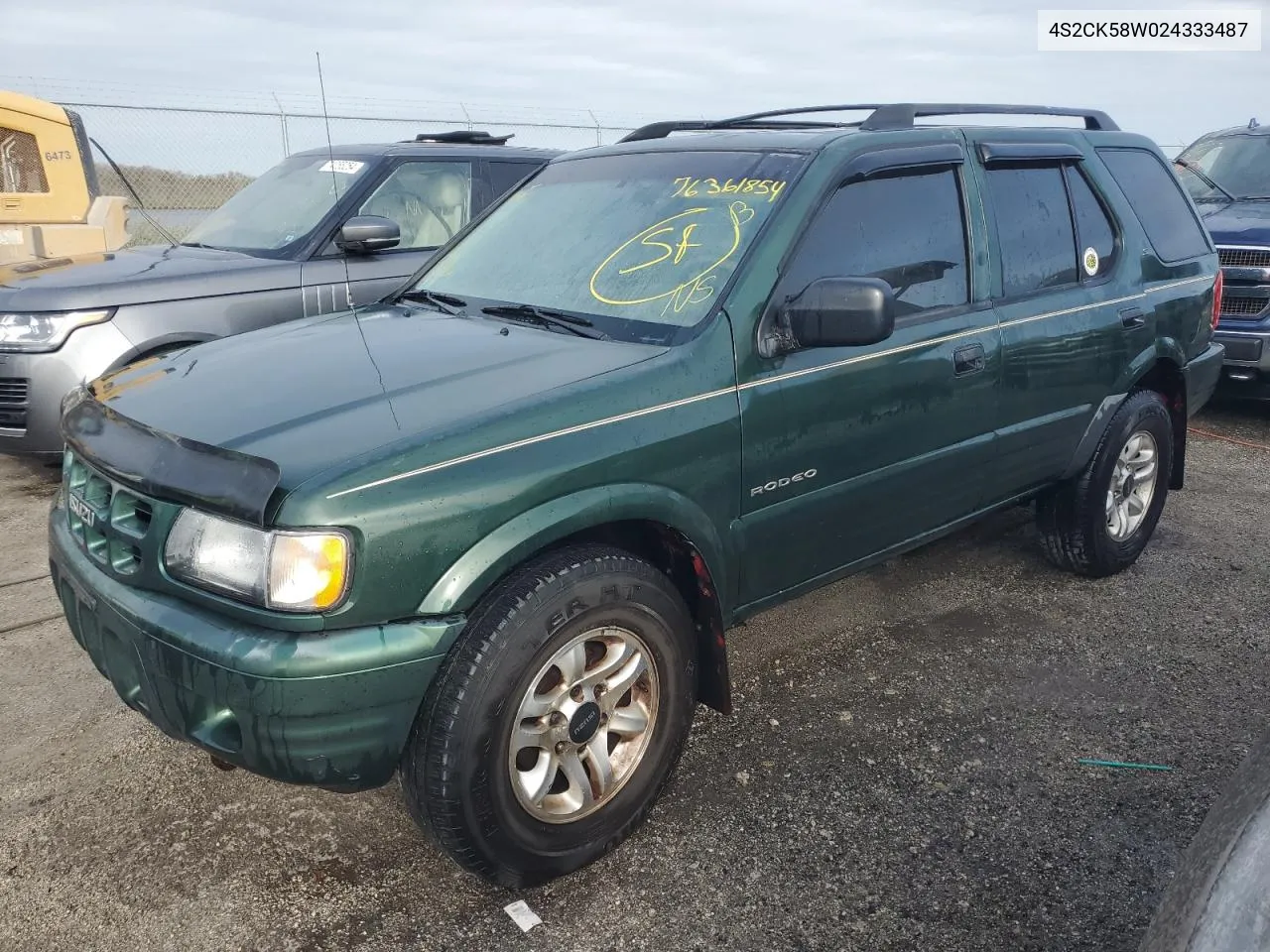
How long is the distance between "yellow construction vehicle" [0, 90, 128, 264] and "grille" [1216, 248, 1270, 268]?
8.71 metres

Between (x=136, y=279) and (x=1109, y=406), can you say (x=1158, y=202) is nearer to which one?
(x=1109, y=406)

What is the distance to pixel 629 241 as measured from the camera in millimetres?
3174

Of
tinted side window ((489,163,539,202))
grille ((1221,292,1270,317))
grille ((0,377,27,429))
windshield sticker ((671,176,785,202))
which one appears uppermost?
tinted side window ((489,163,539,202))

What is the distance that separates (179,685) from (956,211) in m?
2.77

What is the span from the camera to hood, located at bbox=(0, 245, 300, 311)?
16.8 feet

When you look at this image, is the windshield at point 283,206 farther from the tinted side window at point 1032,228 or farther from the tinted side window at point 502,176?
the tinted side window at point 1032,228

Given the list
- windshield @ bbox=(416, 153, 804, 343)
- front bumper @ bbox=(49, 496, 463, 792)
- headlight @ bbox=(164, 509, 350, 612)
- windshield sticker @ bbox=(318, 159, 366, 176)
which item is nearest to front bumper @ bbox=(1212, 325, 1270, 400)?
windshield @ bbox=(416, 153, 804, 343)

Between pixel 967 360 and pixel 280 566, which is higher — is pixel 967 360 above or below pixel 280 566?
above

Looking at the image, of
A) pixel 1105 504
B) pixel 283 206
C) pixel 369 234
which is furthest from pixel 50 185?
pixel 1105 504

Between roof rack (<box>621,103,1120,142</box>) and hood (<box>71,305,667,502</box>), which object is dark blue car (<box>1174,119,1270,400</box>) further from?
hood (<box>71,305,667,502</box>)

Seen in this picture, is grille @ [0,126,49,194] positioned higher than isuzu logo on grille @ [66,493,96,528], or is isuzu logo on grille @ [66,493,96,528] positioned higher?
grille @ [0,126,49,194]

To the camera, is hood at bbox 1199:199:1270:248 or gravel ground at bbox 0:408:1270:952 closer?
gravel ground at bbox 0:408:1270:952

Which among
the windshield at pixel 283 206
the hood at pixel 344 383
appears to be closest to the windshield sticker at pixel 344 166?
the windshield at pixel 283 206

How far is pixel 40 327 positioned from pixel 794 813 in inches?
173
